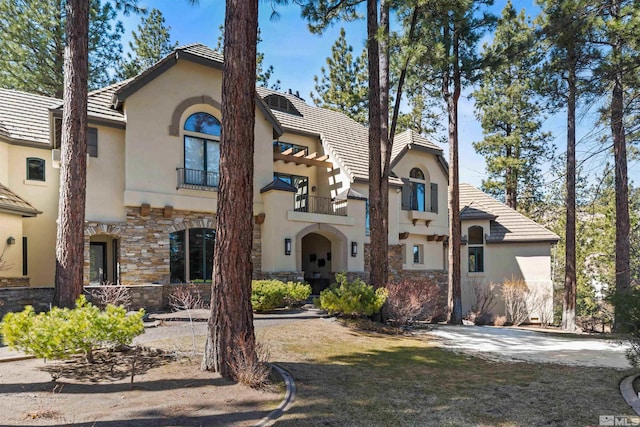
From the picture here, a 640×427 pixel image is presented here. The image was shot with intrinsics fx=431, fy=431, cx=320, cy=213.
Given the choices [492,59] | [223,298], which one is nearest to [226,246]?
[223,298]

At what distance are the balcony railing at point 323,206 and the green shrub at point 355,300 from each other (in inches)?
297

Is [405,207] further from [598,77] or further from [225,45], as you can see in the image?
[225,45]

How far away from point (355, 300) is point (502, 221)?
16.1 metres

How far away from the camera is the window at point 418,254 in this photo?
2416cm

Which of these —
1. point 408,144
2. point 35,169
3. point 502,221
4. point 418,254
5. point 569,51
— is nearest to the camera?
point 569,51

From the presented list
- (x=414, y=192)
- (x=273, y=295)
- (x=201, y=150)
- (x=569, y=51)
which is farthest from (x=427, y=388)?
(x=414, y=192)

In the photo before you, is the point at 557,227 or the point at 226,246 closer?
the point at 226,246

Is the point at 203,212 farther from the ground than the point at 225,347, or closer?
farther from the ground

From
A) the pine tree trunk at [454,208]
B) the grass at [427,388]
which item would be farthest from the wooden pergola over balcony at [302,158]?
the grass at [427,388]

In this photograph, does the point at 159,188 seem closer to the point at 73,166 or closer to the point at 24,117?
the point at 73,166

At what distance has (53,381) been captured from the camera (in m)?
5.95

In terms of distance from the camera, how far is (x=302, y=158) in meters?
20.1

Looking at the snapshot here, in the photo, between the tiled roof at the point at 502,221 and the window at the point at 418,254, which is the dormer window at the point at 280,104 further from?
the tiled roof at the point at 502,221

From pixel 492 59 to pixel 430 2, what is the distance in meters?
3.27
